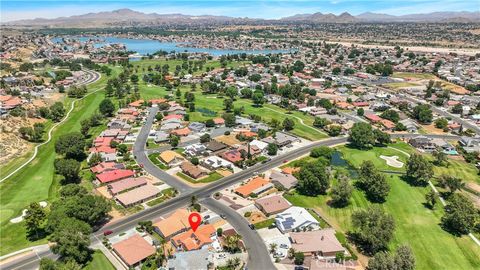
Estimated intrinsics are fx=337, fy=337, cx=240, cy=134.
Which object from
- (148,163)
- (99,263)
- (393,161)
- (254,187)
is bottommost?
(393,161)

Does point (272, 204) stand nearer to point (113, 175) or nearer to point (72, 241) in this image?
point (72, 241)

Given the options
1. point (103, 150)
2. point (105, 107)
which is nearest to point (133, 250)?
point (103, 150)

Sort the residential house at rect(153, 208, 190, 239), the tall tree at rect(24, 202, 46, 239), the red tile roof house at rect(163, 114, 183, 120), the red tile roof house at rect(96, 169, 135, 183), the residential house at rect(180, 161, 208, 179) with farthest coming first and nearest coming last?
the red tile roof house at rect(163, 114, 183, 120) < the residential house at rect(180, 161, 208, 179) < the red tile roof house at rect(96, 169, 135, 183) < the residential house at rect(153, 208, 190, 239) < the tall tree at rect(24, 202, 46, 239)

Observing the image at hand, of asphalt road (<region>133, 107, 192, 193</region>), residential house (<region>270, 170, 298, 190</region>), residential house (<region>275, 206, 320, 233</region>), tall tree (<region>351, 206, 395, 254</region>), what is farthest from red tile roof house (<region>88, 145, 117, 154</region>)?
tall tree (<region>351, 206, 395, 254</region>)

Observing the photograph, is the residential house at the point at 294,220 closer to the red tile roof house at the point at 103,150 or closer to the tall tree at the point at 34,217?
the tall tree at the point at 34,217

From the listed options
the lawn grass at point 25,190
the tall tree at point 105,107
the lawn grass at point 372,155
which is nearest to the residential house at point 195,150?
the lawn grass at point 25,190

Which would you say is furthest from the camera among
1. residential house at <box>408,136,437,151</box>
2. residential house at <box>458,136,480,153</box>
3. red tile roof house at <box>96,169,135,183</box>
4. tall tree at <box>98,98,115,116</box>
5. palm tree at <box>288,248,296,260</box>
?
tall tree at <box>98,98,115,116</box>

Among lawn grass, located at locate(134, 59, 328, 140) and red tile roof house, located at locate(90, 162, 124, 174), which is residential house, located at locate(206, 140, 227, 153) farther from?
lawn grass, located at locate(134, 59, 328, 140)
